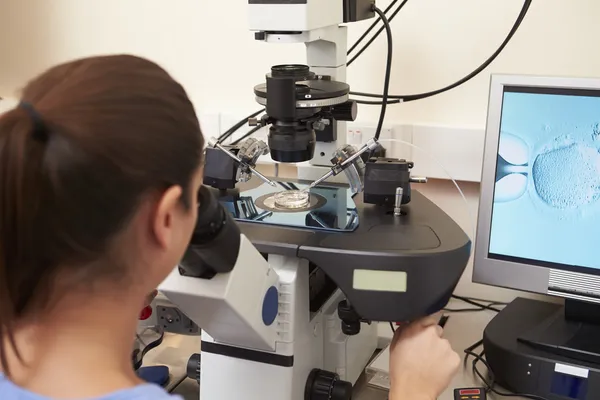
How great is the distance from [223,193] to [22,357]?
551mm

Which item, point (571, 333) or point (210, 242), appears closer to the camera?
point (210, 242)

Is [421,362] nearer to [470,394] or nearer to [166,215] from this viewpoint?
[470,394]

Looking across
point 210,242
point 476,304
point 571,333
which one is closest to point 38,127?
point 210,242

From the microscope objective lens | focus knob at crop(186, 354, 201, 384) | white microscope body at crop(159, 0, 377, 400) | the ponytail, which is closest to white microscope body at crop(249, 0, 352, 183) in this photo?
white microscope body at crop(159, 0, 377, 400)

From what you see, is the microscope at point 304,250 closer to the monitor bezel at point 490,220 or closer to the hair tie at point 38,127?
the monitor bezel at point 490,220

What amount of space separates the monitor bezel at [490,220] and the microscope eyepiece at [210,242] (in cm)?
49

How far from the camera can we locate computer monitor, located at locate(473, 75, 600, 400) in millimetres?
1063

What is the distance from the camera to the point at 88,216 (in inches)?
22.7

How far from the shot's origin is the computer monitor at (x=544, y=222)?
1063mm

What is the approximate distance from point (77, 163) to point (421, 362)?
60cm

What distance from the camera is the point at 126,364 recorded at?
0.67m

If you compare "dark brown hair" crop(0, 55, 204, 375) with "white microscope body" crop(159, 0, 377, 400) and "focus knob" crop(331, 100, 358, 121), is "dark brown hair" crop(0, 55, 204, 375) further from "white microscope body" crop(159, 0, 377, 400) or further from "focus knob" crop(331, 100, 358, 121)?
"focus knob" crop(331, 100, 358, 121)

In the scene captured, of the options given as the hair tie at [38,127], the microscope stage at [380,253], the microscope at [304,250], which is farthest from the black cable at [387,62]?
the hair tie at [38,127]

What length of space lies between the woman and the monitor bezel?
23.8 inches
